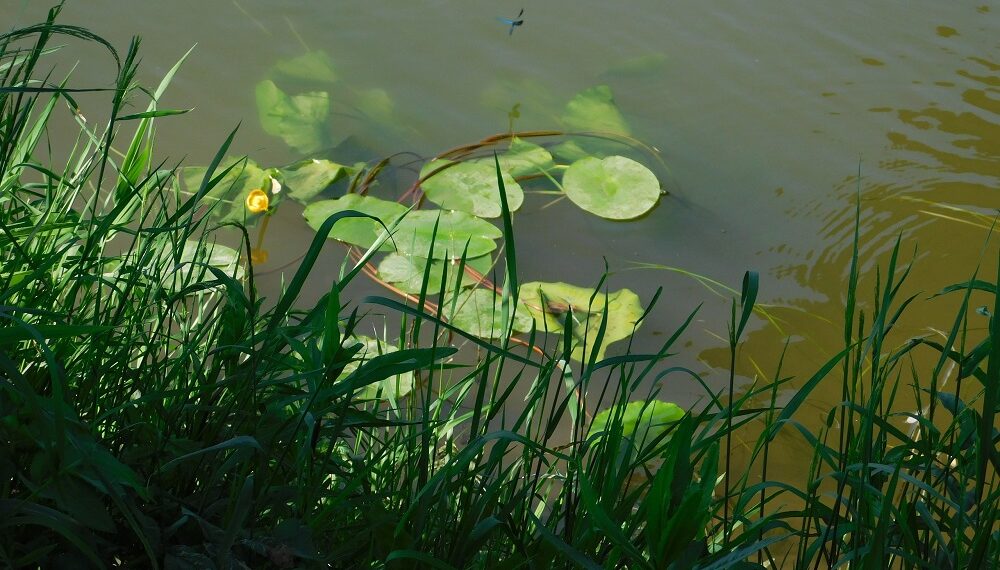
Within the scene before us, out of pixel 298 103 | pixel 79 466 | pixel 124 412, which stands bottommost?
pixel 298 103

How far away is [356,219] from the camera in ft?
7.66

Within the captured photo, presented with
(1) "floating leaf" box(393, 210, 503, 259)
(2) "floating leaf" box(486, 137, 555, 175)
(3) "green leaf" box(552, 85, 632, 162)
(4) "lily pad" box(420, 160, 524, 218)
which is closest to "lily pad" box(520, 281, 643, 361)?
(1) "floating leaf" box(393, 210, 503, 259)

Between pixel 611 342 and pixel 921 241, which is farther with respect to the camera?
pixel 921 241

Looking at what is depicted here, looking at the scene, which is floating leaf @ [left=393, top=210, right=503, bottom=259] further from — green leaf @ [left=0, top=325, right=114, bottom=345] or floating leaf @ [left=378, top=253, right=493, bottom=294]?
green leaf @ [left=0, top=325, right=114, bottom=345]

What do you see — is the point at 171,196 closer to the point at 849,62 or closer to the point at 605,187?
the point at 605,187

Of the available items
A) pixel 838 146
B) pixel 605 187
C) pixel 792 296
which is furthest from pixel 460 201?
pixel 838 146

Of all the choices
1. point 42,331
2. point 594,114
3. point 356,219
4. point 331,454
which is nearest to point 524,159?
point 594,114

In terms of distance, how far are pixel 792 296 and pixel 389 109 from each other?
Answer: 49.2 inches

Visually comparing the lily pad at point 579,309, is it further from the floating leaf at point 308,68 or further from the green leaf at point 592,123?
the floating leaf at point 308,68

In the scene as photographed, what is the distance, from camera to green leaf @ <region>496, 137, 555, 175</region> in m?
2.61

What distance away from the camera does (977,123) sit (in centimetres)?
296

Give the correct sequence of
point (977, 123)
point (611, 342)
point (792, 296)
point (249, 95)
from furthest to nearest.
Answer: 1. point (977, 123)
2. point (249, 95)
3. point (792, 296)
4. point (611, 342)

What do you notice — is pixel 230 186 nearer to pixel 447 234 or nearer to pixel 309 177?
pixel 309 177

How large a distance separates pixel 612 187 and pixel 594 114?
15.6 inches
